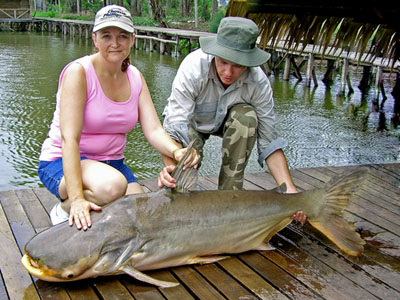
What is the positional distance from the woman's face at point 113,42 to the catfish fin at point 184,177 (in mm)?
736

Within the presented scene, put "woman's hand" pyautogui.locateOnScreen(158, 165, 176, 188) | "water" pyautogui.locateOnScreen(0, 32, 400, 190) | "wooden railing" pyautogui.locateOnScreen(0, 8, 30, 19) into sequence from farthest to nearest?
"wooden railing" pyautogui.locateOnScreen(0, 8, 30, 19), "water" pyautogui.locateOnScreen(0, 32, 400, 190), "woman's hand" pyautogui.locateOnScreen(158, 165, 176, 188)

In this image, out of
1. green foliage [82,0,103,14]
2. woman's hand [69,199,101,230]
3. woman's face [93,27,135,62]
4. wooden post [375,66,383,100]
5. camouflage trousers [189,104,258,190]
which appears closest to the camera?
woman's hand [69,199,101,230]

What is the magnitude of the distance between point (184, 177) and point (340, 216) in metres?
1.01

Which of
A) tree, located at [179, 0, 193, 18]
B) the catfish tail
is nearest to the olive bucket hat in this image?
the catfish tail

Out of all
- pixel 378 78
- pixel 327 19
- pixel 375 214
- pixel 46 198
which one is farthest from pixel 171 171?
pixel 378 78

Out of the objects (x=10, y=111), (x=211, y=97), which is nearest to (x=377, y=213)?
(x=211, y=97)

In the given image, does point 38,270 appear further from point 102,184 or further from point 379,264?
point 379,264

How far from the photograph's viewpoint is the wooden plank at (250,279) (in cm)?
254

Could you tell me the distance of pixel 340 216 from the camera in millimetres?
2955

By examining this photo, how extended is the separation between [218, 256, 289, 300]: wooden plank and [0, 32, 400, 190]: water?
348 centimetres

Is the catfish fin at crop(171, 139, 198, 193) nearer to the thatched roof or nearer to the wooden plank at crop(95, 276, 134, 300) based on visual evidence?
the wooden plank at crop(95, 276, 134, 300)

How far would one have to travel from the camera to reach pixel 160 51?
71.5 feet

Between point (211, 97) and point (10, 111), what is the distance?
→ 22.0ft

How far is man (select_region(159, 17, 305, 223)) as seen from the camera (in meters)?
3.16
